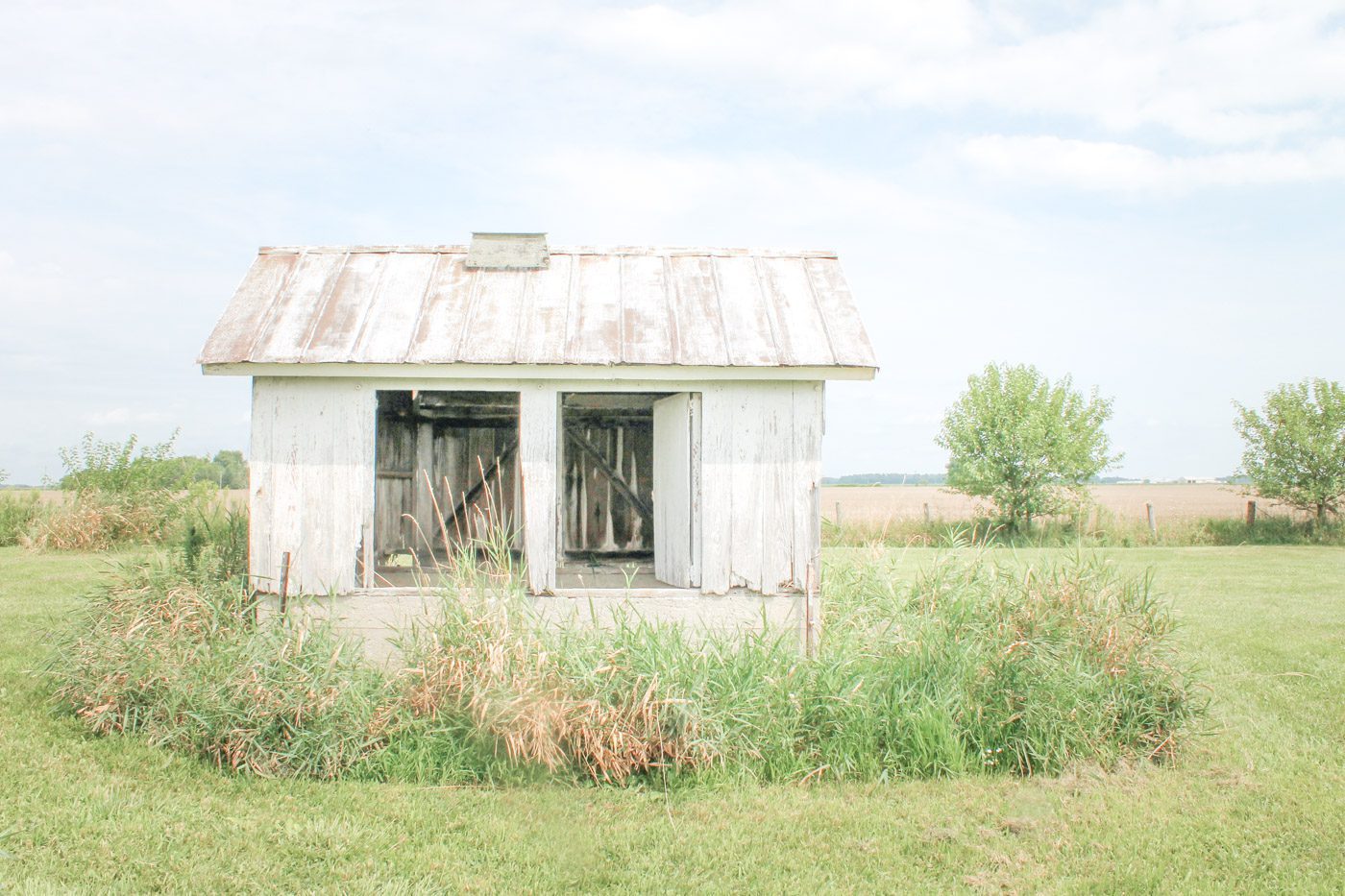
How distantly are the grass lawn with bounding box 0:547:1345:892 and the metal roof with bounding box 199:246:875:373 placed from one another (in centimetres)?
313

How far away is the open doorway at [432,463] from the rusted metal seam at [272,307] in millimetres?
1855

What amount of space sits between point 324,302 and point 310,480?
1.54m

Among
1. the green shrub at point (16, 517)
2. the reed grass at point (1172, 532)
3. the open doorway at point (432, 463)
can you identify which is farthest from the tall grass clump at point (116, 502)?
the reed grass at point (1172, 532)

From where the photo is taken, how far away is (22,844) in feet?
17.0

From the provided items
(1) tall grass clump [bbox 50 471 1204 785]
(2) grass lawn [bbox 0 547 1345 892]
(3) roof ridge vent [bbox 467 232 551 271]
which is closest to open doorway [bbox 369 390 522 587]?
(3) roof ridge vent [bbox 467 232 551 271]

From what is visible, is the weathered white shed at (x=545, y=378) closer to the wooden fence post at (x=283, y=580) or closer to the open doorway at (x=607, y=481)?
the wooden fence post at (x=283, y=580)

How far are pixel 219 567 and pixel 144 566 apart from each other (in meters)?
0.70

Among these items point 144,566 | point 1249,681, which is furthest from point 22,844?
point 1249,681

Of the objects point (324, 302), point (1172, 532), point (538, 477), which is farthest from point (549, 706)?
point (1172, 532)

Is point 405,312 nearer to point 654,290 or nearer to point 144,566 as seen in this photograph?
point 654,290

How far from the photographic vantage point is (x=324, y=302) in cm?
802

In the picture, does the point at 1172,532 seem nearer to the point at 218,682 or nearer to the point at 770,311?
the point at 770,311

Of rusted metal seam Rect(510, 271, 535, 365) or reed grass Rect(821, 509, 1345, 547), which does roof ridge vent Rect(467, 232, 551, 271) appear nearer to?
rusted metal seam Rect(510, 271, 535, 365)

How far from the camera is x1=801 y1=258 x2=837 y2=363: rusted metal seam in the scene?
7.57 meters
